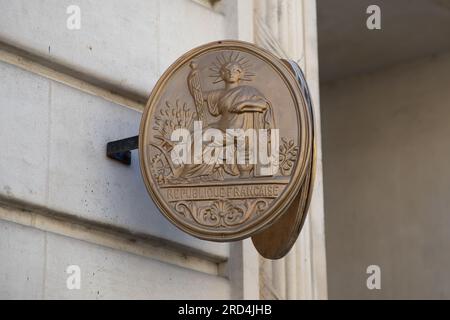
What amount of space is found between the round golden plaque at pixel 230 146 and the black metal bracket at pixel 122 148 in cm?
21

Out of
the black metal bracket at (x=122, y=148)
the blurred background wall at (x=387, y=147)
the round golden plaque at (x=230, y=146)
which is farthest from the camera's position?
the blurred background wall at (x=387, y=147)

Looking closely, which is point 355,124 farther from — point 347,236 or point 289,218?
point 289,218

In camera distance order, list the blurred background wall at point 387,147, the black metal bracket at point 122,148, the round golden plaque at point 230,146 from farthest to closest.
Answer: the blurred background wall at point 387,147 → the black metal bracket at point 122,148 → the round golden plaque at point 230,146

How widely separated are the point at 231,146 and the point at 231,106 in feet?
0.56

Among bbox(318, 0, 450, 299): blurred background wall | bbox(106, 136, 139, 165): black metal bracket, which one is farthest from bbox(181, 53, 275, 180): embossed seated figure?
bbox(318, 0, 450, 299): blurred background wall

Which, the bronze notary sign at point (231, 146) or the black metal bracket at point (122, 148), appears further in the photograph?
the black metal bracket at point (122, 148)

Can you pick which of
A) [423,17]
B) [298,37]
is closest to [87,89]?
[298,37]

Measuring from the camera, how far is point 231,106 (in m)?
5.77

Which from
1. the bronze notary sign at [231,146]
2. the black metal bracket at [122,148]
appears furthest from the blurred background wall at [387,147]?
the bronze notary sign at [231,146]

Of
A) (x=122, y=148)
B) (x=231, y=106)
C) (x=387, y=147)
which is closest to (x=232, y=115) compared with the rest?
(x=231, y=106)

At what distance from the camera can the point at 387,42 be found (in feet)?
31.3

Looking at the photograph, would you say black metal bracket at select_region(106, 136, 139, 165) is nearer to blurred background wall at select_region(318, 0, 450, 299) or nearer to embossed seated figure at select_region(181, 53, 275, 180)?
embossed seated figure at select_region(181, 53, 275, 180)

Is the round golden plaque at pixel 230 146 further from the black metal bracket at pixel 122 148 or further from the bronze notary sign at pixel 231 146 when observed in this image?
the black metal bracket at pixel 122 148

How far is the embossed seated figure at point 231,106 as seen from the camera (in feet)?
18.8
